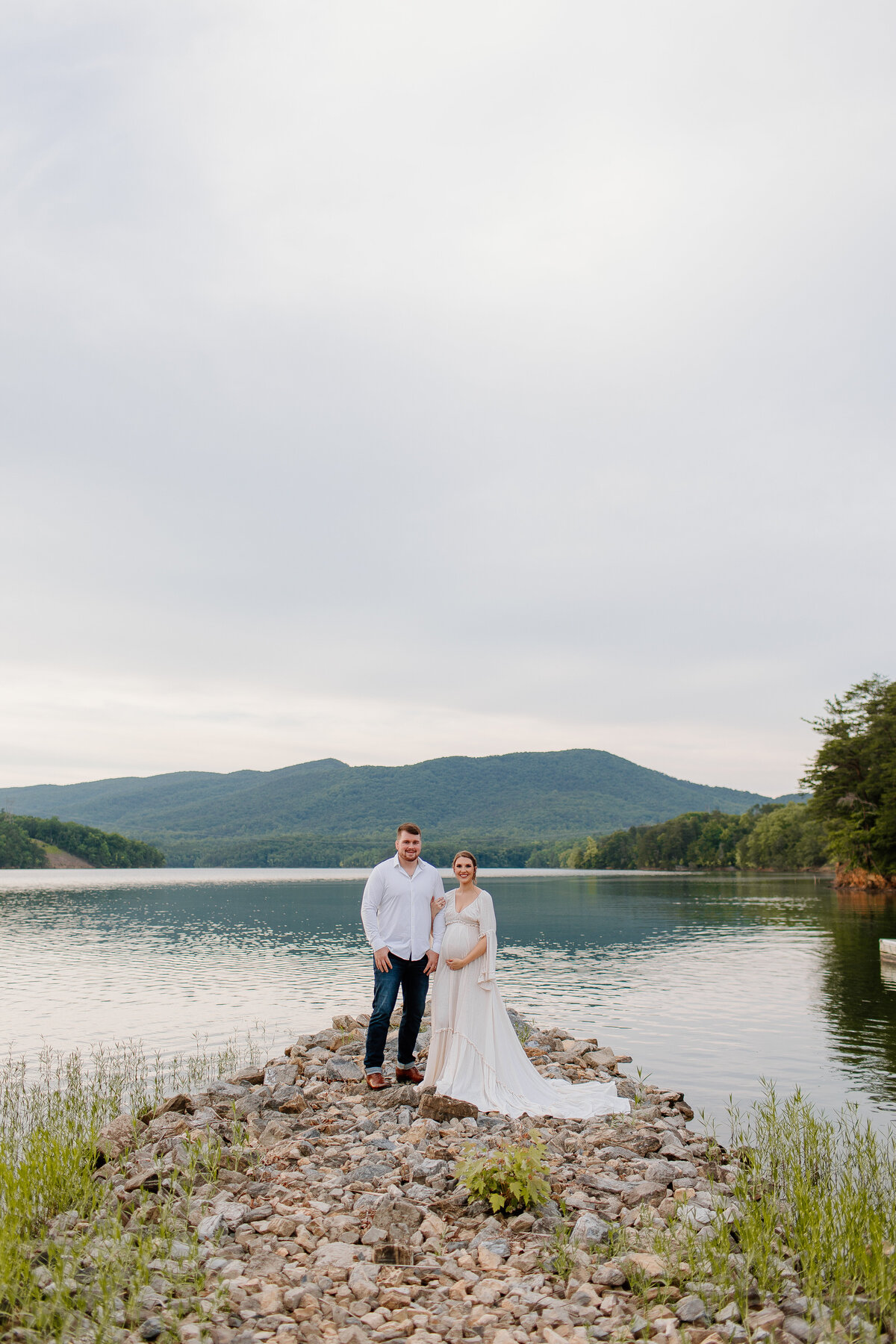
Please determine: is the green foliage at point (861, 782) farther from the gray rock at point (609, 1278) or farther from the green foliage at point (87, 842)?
the green foliage at point (87, 842)

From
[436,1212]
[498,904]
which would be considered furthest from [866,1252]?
[498,904]

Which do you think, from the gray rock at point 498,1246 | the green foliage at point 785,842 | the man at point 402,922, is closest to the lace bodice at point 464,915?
the man at point 402,922

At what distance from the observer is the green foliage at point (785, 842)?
12888 cm

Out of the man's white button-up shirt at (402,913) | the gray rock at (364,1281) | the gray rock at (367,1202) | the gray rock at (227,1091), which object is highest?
the man's white button-up shirt at (402,913)

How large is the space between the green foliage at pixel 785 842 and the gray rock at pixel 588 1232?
128610 mm

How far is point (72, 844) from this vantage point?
586 feet

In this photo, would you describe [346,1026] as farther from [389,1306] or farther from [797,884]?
[797,884]

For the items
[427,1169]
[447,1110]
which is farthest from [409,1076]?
[427,1169]

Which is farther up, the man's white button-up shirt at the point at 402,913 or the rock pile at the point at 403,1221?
the man's white button-up shirt at the point at 402,913

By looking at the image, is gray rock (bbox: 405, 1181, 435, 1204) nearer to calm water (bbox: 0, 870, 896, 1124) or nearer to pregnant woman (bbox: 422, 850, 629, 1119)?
pregnant woman (bbox: 422, 850, 629, 1119)

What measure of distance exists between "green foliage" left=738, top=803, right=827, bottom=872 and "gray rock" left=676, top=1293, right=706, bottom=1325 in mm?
129685

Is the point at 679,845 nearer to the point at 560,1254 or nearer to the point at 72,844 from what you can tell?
the point at 72,844

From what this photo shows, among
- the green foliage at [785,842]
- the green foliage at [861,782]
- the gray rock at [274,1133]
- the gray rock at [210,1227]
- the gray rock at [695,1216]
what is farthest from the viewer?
the green foliage at [785,842]

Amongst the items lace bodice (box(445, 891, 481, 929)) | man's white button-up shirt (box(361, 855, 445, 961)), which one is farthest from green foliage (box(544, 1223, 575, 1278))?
man's white button-up shirt (box(361, 855, 445, 961))
